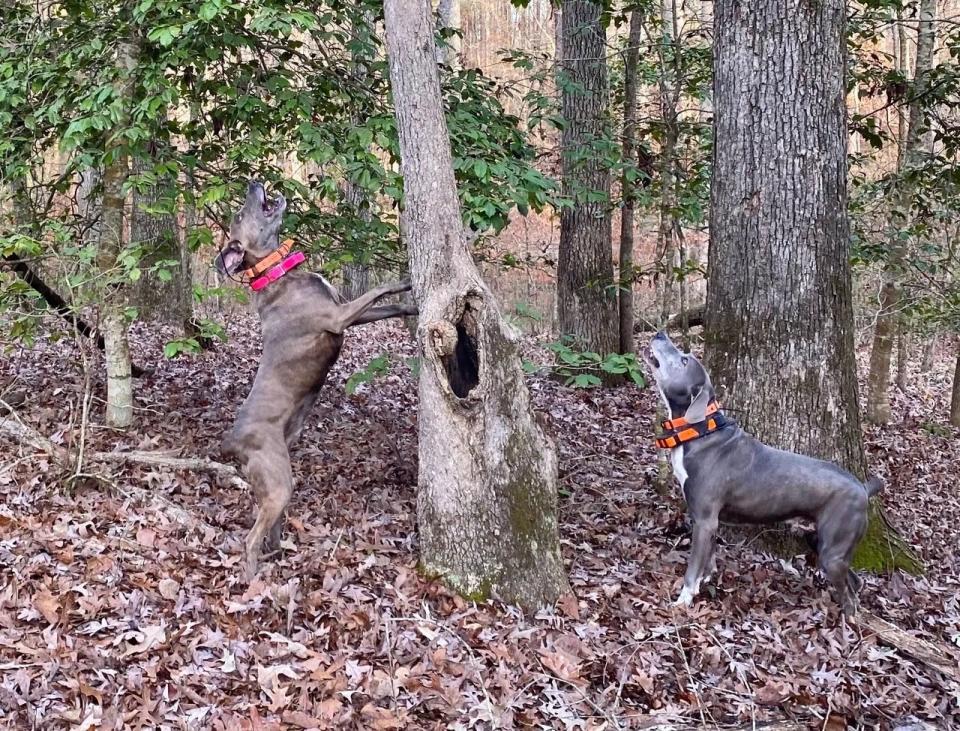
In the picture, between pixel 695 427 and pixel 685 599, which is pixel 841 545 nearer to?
pixel 685 599

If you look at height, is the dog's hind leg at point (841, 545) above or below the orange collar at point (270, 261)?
below

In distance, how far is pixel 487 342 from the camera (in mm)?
5227

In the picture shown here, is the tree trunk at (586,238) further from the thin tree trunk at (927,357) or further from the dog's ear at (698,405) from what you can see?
the thin tree trunk at (927,357)

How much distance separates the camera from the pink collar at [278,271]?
588cm

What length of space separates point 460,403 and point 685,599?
2.04 metres

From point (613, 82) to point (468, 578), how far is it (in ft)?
30.8

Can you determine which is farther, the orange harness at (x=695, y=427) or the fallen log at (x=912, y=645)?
the orange harness at (x=695, y=427)

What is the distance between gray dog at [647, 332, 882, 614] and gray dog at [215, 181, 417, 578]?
2.03 meters

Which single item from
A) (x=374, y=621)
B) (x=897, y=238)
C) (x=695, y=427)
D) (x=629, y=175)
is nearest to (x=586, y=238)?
(x=897, y=238)

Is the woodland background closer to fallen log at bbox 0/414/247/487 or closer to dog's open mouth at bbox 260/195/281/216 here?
fallen log at bbox 0/414/247/487

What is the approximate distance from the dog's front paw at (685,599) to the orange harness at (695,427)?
97 cm

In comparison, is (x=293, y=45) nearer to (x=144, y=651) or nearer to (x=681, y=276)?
(x=681, y=276)

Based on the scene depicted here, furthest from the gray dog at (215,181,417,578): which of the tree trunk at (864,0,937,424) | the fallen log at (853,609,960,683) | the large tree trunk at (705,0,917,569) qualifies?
the tree trunk at (864,0,937,424)

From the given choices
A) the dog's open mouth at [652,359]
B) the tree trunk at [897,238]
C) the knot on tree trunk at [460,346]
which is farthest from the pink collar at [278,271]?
the tree trunk at [897,238]
